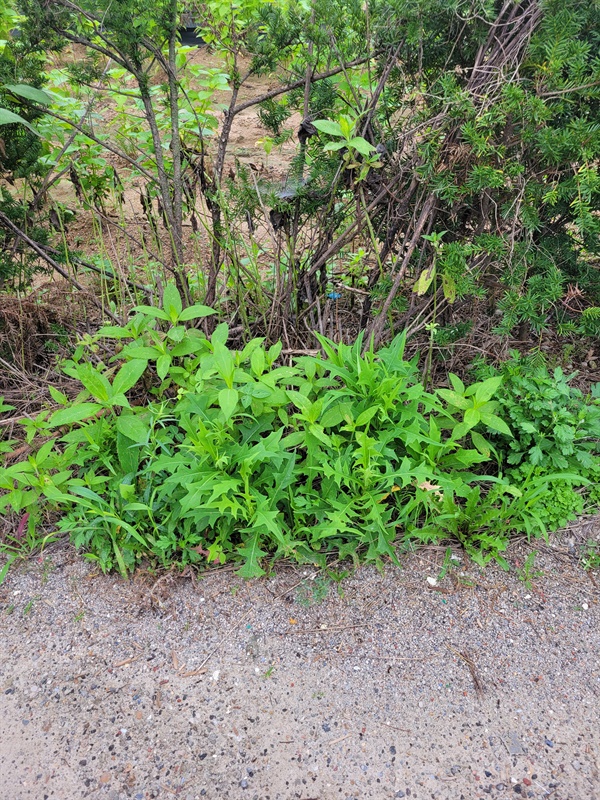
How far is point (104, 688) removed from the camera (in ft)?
5.81

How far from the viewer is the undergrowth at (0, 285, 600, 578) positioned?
1970mm

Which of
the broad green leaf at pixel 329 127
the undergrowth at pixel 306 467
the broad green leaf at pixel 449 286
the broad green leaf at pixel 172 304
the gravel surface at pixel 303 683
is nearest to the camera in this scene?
the gravel surface at pixel 303 683

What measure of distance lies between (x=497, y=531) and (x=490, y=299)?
1.11m

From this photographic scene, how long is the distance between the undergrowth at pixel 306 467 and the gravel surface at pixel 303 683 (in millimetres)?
135

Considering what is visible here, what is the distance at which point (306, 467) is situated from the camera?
2.01m

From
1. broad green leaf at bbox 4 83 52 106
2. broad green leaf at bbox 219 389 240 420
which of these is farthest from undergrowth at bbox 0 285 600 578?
broad green leaf at bbox 4 83 52 106

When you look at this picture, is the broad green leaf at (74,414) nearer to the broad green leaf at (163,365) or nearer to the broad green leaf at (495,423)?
the broad green leaf at (163,365)

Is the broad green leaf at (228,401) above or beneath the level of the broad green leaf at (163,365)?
above

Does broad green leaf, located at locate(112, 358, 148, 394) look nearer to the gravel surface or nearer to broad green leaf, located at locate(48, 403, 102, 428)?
broad green leaf, located at locate(48, 403, 102, 428)

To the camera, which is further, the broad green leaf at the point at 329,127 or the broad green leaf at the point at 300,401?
the broad green leaf at the point at 329,127

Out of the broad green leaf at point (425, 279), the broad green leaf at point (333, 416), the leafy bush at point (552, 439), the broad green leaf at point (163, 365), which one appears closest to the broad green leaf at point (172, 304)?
the broad green leaf at point (163, 365)

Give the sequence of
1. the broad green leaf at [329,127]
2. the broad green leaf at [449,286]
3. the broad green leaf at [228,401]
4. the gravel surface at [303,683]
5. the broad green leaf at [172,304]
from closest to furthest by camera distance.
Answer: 1. the gravel surface at [303,683]
2. the broad green leaf at [228,401]
3. the broad green leaf at [329,127]
4. the broad green leaf at [449,286]
5. the broad green leaf at [172,304]

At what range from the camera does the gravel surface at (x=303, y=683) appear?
1.55 m

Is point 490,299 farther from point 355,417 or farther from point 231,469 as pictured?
point 231,469
